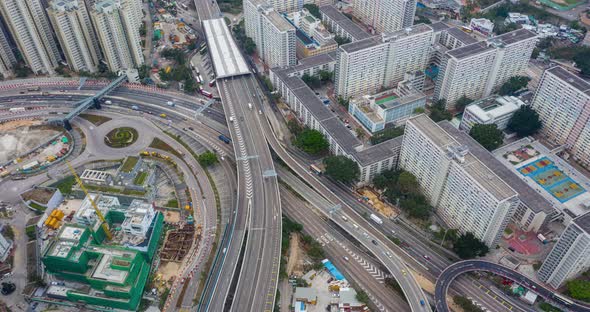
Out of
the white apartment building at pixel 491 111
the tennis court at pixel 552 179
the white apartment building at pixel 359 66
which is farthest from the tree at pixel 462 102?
the tennis court at pixel 552 179

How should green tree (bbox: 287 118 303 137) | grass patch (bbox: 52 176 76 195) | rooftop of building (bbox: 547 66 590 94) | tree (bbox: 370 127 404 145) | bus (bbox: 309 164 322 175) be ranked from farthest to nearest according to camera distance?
1. green tree (bbox: 287 118 303 137)
2. tree (bbox: 370 127 404 145)
3. bus (bbox: 309 164 322 175)
4. rooftop of building (bbox: 547 66 590 94)
5. grass patch (bbox: 52 176 76 195)

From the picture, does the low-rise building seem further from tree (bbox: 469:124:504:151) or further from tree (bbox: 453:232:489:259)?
tree (bbox: 453:232:489:259)

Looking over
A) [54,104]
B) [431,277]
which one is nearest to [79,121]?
[54,104]

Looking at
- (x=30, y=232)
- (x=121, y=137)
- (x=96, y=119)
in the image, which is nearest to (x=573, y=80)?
(x=121, y=137)

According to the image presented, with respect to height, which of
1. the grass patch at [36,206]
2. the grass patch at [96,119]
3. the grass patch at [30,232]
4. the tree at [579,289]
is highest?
the grass patch at [96,119]

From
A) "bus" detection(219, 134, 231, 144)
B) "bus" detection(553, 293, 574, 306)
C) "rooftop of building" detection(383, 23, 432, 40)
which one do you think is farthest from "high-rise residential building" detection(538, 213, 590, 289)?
"bus" detection(219, 134, 231, 144)

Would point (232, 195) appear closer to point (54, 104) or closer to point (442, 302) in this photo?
point (442, 302)

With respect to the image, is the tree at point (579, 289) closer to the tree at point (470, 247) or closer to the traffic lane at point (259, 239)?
the tree at point (470, 247)
